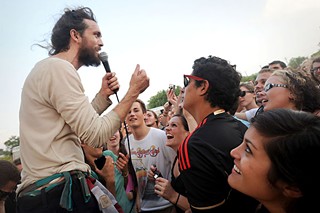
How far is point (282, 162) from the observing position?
1246mm

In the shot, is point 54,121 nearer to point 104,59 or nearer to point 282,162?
point 104,59

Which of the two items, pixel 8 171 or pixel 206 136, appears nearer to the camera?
pixel 206 136

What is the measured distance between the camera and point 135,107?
441 cm

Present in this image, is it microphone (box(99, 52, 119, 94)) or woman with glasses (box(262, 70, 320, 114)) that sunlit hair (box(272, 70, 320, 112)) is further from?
microphone (box(99, 52, 119, 94))

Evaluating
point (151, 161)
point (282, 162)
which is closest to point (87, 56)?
point (282, 162)

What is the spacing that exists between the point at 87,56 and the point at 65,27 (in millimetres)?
303

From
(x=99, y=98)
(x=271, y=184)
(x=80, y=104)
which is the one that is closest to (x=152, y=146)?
(x=99, y=98)

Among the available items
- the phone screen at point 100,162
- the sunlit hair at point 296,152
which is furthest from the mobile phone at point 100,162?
the sunlit hair at point 296,152

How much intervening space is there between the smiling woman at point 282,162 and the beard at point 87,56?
1.38 m

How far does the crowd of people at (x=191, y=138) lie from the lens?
129cm

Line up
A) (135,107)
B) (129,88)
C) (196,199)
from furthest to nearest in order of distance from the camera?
(135,107), (129,88), (196,199)

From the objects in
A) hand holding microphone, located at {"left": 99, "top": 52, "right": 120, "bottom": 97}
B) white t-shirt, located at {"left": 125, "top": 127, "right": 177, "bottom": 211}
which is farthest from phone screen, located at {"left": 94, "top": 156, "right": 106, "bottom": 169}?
hand holding microphone, located at {"left": 99, "top": 52, "right": 120, "bottom": 97}

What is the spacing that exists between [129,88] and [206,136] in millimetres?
681

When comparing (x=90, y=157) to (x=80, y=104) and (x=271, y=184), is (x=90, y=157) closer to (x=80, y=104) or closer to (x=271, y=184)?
(x=80, y=104)
